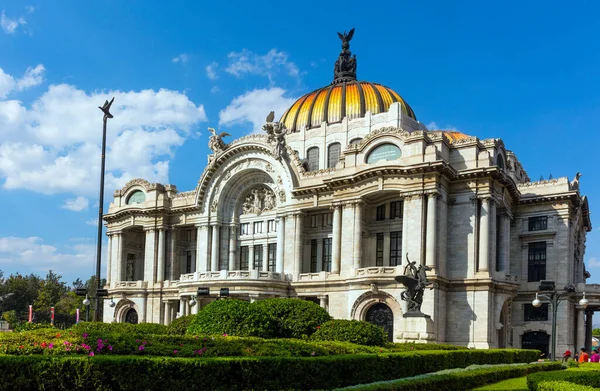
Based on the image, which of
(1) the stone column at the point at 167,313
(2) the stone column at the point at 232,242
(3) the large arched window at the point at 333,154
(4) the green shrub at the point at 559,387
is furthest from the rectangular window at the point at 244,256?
(4) the green shrub at the point at 559,387

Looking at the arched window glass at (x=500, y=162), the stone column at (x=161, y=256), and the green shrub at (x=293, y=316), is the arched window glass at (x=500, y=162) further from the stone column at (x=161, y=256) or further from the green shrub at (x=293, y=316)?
the stone column at (x=161, y=256)

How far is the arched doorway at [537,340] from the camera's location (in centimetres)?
5041

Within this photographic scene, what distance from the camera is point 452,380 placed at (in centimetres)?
1977

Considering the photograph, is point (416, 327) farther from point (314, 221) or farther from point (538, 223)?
point (538, 223)

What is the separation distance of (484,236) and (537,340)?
12286 millimetres

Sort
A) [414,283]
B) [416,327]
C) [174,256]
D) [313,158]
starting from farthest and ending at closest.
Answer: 1. [313,158]
2. [174,256]
3. [416,327]
4. [414,283]

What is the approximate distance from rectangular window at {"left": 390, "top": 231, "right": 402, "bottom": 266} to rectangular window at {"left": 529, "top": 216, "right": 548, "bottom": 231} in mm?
12593

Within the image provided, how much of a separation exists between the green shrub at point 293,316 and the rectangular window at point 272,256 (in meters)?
22.8

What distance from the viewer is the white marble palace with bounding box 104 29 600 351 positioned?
44.7 m

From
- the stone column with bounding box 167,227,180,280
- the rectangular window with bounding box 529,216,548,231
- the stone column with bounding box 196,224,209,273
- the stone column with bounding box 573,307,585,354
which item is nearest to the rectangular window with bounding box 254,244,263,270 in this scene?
the stone column with bounding box 196,224,209,273

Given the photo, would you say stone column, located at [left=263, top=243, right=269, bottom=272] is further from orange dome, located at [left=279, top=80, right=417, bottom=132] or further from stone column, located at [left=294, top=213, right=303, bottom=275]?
orange dome, located at [left=279, top=80, right=417, bottom=132]

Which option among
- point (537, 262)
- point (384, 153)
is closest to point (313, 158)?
point (384, 153)

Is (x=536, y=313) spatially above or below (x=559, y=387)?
below

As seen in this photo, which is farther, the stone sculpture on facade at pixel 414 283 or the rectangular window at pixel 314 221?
the rectangular window at pixel 314 221
